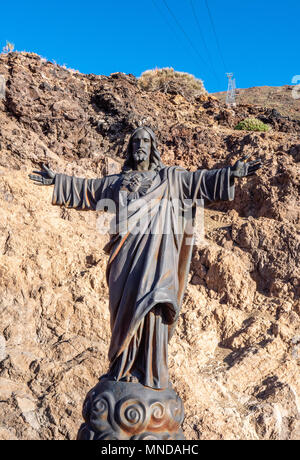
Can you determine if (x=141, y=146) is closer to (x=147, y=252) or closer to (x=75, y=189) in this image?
(x=75, y=189)

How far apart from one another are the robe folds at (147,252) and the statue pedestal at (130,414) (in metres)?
0.11

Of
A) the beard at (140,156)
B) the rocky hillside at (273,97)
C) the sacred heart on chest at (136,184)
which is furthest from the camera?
the rocky hillside at (273,97)

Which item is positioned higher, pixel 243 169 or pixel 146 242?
pixel 243 169

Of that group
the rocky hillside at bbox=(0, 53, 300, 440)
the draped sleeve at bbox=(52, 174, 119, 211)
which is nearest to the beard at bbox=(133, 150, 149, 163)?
the draped sleeve at bbox=(52, 174, 119, 211)

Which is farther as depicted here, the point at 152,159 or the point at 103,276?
the point at 103,276

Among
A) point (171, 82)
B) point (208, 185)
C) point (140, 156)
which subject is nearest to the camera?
point (208, 185)

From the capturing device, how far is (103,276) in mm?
8398

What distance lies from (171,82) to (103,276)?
10997 mm

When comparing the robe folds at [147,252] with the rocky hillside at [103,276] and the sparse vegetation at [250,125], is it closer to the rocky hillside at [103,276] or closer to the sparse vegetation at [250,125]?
the rocky hillside at [103,276]

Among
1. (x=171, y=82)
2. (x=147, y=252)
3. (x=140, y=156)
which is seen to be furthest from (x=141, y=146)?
(x=171, y=82)

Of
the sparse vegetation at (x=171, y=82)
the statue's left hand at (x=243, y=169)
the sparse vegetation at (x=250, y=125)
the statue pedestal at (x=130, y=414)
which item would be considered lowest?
the statue pedestal at (x=130, y=414)

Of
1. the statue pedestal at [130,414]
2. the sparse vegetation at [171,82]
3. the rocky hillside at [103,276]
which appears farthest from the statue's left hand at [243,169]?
the sparse vegetation at [171,82]

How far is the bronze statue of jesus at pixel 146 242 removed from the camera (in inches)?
165

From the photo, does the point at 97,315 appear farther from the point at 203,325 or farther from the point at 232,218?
the point at 232,218
